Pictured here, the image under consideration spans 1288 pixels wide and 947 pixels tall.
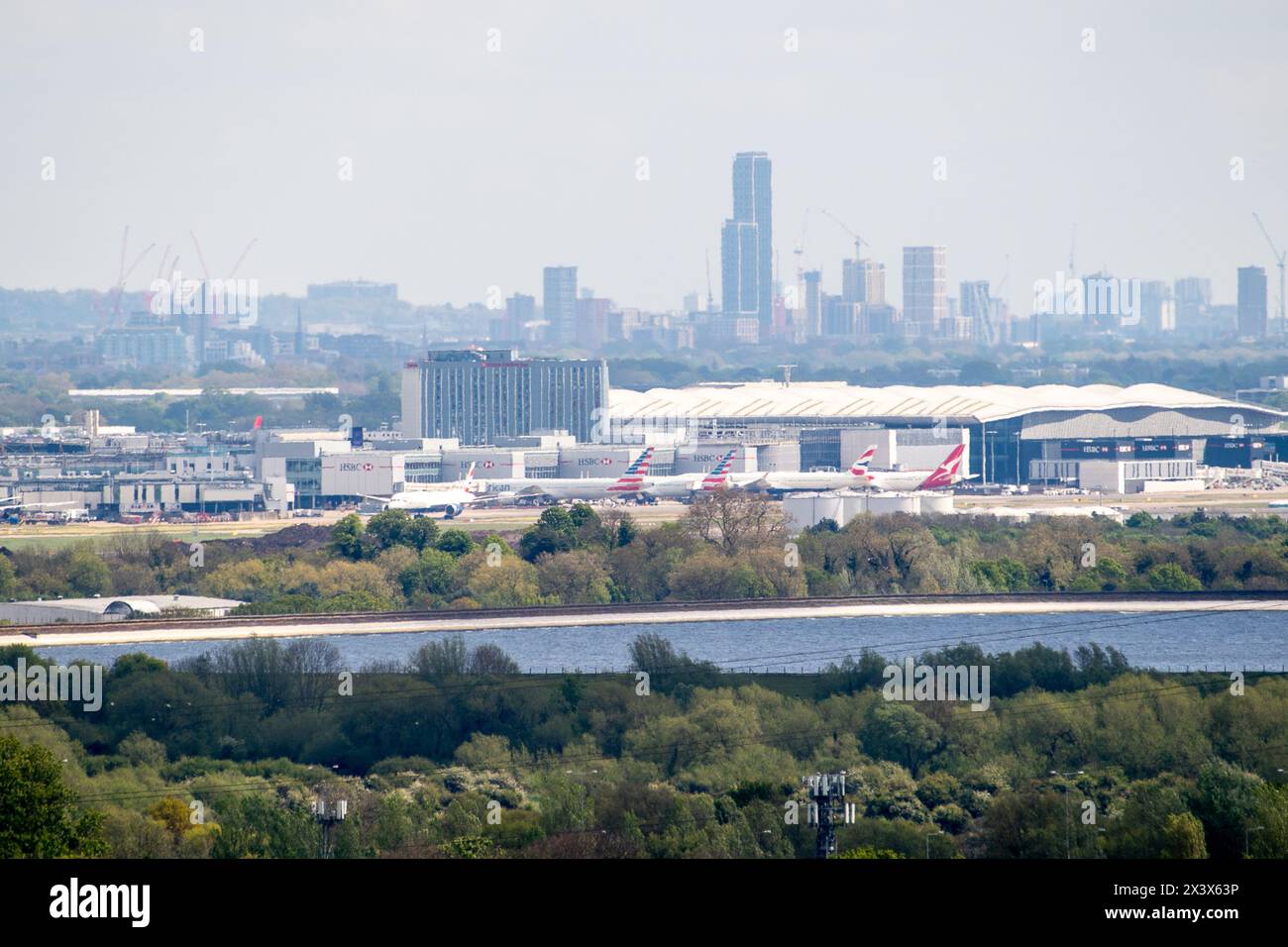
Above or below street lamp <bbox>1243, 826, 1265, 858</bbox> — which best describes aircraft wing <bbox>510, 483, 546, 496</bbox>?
below

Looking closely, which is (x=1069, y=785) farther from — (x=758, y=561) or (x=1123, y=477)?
(x=1123, y=477)

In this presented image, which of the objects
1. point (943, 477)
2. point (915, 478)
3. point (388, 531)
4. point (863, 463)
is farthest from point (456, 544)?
point (863, 463)

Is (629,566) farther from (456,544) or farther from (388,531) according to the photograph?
(388,531)

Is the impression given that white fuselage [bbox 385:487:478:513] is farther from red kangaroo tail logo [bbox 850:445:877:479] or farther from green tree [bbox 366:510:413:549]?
green tree [bbox 366:510:413:549]

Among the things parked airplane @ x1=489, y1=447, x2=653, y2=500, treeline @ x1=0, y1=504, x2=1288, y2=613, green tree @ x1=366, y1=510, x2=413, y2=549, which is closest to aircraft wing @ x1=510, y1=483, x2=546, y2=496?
parked airplane @ x1=489, y1=447, x2=653, y2=500
